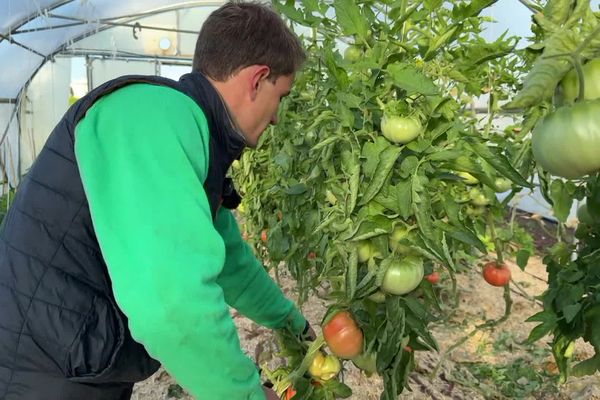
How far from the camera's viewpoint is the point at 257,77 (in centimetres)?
101

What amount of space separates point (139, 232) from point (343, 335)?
1.55 ft

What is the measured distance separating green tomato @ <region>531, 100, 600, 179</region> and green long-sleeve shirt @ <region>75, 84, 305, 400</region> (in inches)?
17.9

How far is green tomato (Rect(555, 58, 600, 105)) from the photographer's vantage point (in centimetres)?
49

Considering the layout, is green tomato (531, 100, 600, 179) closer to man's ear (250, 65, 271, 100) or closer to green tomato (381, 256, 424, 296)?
green tomato (381, 256, 424, 296)

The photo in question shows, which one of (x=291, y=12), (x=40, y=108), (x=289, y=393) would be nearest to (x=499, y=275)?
(x=289, y=393)

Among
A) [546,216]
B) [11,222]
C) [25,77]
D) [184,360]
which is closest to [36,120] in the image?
[25,77]

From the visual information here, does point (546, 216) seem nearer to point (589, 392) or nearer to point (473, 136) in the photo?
point (589, 392)

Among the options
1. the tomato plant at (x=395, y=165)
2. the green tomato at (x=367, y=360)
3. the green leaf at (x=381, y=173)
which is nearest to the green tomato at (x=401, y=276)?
the tomato plant at (x=395, y=165)

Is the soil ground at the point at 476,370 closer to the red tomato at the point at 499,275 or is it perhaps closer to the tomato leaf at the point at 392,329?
the red tomato at the point at 499,275

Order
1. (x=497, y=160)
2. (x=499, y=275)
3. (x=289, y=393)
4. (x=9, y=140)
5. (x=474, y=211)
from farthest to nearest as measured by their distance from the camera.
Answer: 1. (x=9, y=140)
2. (x=499, y=275)
3. (x=474, y=211)
4. (x=289, y=393)
5. (x=497, y=160)

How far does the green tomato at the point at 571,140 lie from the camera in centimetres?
47

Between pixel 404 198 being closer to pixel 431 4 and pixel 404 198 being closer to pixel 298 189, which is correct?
pixel 431 4

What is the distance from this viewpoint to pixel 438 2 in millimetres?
855

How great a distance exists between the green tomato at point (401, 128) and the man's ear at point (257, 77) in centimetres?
27
